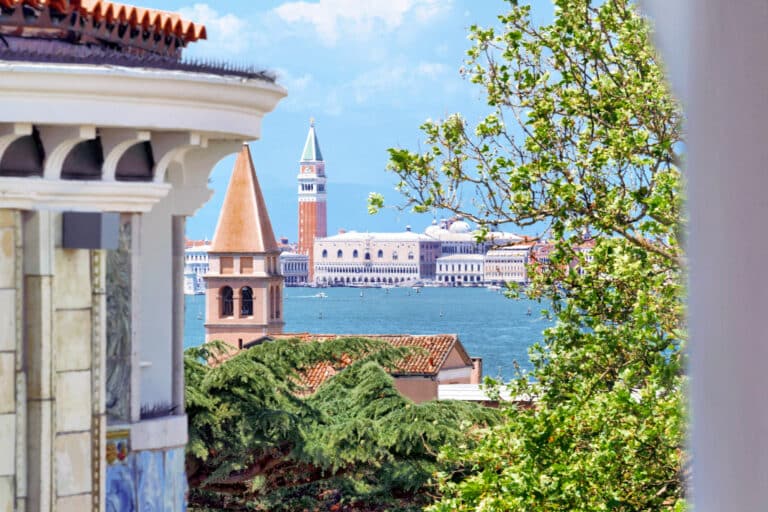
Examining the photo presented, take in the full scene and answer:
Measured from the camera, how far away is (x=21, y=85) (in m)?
5.41

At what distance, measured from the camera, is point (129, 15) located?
6.18 metres

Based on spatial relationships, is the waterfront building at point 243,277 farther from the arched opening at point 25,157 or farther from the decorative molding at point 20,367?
the decorative molding at point 20,367

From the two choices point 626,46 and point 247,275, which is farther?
point 247,275

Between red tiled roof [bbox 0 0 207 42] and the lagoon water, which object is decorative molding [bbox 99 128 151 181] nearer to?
red tiled roof [bbox 0 0 207 42]

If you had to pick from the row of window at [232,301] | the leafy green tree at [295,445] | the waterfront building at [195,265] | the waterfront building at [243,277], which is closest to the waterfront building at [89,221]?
the leafy green tree at [295,445]

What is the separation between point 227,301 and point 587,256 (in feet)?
207

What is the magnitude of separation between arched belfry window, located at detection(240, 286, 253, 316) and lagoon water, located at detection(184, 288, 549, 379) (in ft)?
78.8

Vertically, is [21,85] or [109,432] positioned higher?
[21,85]

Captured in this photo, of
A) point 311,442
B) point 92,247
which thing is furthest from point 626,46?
point 311,442

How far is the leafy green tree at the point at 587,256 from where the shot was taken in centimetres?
748

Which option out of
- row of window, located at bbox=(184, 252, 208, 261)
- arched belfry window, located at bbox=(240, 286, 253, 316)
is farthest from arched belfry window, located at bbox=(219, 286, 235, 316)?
row of window, located at bbox=(184, 252, 208, 261)

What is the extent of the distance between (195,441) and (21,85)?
7.50 m

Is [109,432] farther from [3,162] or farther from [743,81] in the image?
[743,81]

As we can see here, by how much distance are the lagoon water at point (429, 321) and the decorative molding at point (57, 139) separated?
85.3 m
